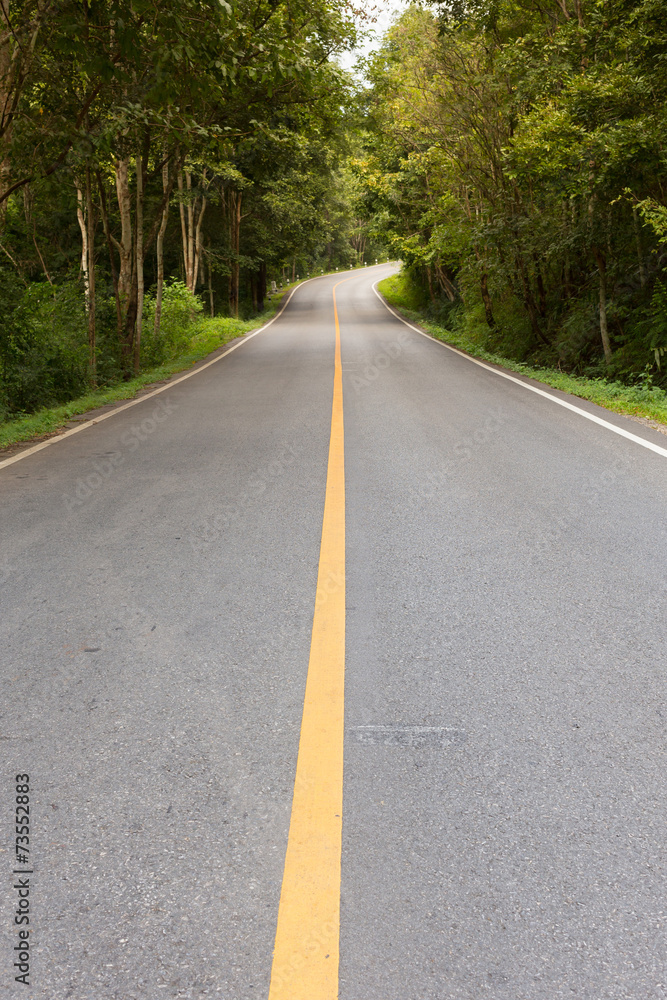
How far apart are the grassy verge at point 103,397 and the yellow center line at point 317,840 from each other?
22.6 ft

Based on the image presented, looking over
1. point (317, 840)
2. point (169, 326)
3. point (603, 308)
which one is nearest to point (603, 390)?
point (603, 308)

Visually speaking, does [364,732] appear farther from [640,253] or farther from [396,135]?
[396,135]

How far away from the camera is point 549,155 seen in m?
13.0

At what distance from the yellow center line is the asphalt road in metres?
0.04

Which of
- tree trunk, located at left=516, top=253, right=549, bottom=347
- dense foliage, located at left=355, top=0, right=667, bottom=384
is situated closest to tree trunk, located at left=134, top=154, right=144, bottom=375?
dense foliage, located at left=355, top=0, right=667, bottom=384

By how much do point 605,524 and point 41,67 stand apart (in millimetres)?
11338

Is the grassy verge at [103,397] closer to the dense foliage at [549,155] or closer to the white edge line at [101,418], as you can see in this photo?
the white edge line at [101,418]

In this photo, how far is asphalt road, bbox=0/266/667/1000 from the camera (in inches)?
71.1

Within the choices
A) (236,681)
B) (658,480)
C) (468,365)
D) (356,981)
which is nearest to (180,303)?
(468,365)

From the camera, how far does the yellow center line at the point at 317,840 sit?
1.75 metres

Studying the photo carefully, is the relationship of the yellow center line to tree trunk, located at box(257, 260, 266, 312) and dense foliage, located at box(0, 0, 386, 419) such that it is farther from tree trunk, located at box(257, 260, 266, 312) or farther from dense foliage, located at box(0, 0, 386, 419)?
tree trunk, located at box(257, 260, 266, 312)

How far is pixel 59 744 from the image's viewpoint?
8.70ft

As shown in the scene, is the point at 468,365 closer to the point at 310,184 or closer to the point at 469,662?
the point at 469,662

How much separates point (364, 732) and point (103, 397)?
1097 cm
